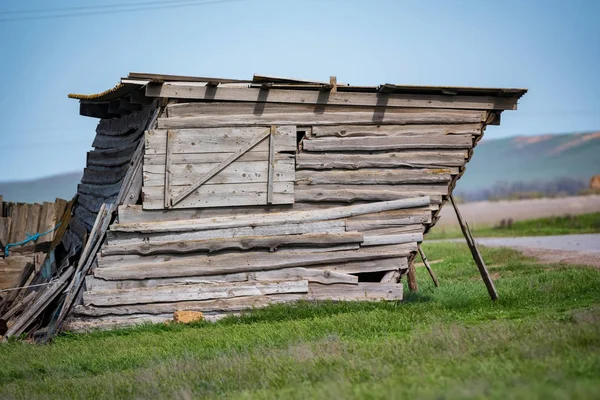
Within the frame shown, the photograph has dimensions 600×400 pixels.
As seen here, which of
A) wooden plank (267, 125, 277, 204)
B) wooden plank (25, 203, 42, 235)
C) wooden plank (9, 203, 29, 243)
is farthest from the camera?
wooden plank (25, 203, 42, 235)

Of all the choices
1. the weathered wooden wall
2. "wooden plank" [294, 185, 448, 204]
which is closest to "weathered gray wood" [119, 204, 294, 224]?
the weathered wooden wall

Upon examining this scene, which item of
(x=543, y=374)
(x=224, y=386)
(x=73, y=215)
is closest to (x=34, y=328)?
(x=73, y=215)

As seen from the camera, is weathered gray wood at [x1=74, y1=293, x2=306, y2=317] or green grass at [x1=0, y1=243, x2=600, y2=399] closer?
green grass at [x1=0, y1=243, x2=600, y2=399]

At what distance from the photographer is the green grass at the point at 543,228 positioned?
135 ft

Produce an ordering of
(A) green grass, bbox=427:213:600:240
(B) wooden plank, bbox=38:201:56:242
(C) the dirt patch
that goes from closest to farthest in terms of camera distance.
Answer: (B) wooden plank, bbox=38:201:56:242 → (C) the dirt patch → (A) green grass, bbox=427:213:600:240

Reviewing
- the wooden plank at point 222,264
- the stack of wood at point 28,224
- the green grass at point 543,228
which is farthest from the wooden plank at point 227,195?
the green grass at point 543,228

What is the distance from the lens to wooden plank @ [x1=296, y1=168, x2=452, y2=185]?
15.7 metres

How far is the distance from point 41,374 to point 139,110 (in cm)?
656

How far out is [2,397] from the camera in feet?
34.6

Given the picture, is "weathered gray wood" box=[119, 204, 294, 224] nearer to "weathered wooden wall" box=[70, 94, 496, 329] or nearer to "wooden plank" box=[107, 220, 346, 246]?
"weathered wooden wall" box=[70, 94, 496, 329]

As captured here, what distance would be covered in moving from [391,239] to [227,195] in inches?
118

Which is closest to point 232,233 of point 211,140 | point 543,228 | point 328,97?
point 211,140

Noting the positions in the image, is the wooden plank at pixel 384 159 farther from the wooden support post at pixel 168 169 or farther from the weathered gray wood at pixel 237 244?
the wooden support post at pixel 168 169

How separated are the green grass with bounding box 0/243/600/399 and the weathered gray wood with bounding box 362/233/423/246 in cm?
112
